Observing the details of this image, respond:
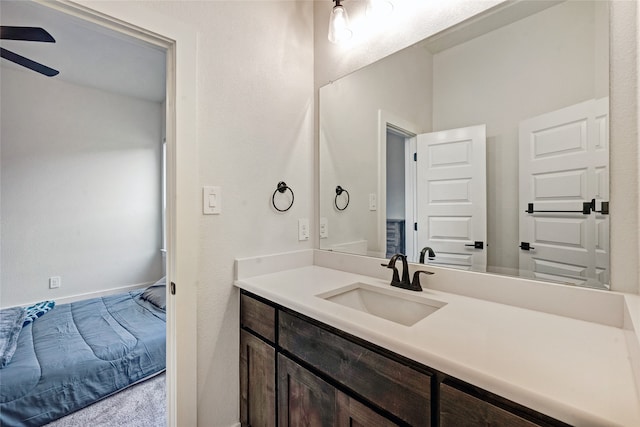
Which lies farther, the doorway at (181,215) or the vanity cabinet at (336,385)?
the doorway at (181,215)

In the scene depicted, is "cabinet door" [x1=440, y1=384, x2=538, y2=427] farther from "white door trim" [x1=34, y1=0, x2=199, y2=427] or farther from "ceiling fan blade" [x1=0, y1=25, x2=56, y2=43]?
"ceiling fan blade" [x1=0, y1=25, x2=56, y2=43]

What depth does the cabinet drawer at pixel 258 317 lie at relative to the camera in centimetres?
116

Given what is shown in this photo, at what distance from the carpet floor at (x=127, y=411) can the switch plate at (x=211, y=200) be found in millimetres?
1320

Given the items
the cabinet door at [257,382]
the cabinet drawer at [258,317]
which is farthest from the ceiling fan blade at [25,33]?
the cabinet door at [257,382]

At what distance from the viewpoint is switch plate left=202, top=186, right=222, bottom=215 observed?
1.27m

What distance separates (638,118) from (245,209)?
58.1 inches

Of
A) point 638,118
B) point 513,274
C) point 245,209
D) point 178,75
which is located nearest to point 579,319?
point 513,274

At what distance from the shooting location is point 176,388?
119 centimetres

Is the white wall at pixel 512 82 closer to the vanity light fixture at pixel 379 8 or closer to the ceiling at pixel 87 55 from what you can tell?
the vanity light fixture at pixel 379 8

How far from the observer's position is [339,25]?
1468 mm

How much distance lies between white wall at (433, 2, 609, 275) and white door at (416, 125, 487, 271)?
0.04m

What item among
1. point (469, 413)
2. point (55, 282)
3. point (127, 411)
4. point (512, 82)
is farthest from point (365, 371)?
point (55, 282)

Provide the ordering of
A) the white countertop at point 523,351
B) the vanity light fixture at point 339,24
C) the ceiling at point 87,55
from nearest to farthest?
the white countertop at point 523,351, the vanity light fixture at point 339,24, the ceiling at point 87,55

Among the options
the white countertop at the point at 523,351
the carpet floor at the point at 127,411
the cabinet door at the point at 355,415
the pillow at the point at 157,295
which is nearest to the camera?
the white countertop at the point at 523,351
